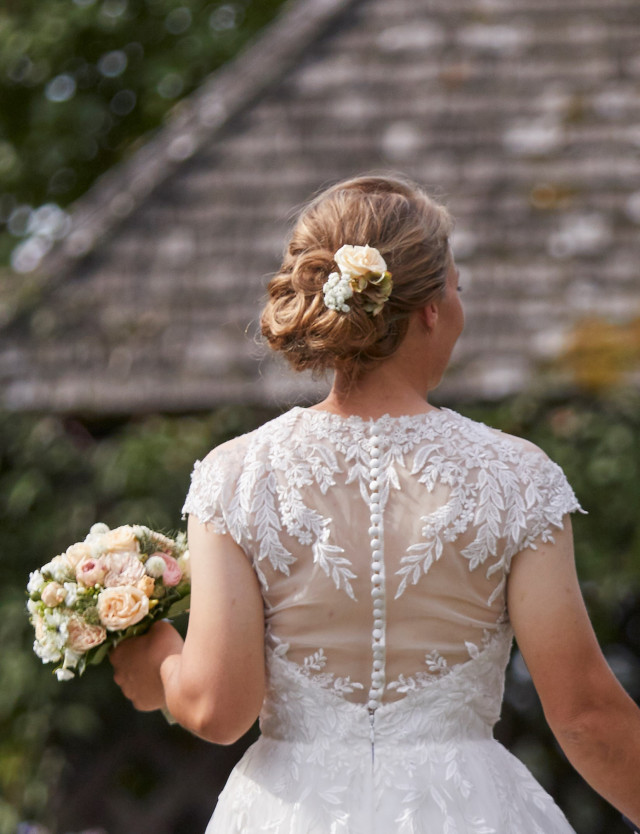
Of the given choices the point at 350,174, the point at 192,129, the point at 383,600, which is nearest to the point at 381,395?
the point at 383,600

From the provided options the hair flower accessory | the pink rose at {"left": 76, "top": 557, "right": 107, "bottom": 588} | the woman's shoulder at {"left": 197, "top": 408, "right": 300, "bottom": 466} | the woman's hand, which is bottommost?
the woman's hand

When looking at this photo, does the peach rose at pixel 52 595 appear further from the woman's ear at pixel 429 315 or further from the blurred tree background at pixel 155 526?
the blurred tree background at pixel 155 526

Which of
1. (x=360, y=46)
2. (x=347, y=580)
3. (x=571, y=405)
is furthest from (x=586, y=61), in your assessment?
(x=347, y=580)

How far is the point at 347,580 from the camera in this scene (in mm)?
1933

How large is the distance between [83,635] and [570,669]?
40.0 inches

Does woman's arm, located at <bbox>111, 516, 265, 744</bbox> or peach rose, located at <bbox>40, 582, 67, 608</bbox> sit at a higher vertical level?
woman's arm, located at <bbox>111, 516, 265, 744</bbox>

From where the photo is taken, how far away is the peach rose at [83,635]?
2225 millimetres

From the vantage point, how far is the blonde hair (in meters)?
1.96

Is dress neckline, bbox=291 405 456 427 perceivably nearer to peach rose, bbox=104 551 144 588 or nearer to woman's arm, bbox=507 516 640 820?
woman's arm, bbox=507 516 640 820

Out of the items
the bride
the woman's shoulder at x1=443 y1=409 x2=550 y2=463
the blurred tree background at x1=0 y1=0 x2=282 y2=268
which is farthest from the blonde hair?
the blurred tree background at x1=0 y1=0 x2=282 y2=268

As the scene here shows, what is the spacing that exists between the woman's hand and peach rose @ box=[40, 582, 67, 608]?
0.17 m

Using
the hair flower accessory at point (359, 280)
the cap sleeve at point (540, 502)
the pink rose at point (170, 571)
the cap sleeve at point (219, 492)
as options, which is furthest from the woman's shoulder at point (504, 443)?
the pink rose at point (170, 571)

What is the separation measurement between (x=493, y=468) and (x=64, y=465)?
126 inches

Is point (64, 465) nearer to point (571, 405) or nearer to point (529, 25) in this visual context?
point (571, 405)
